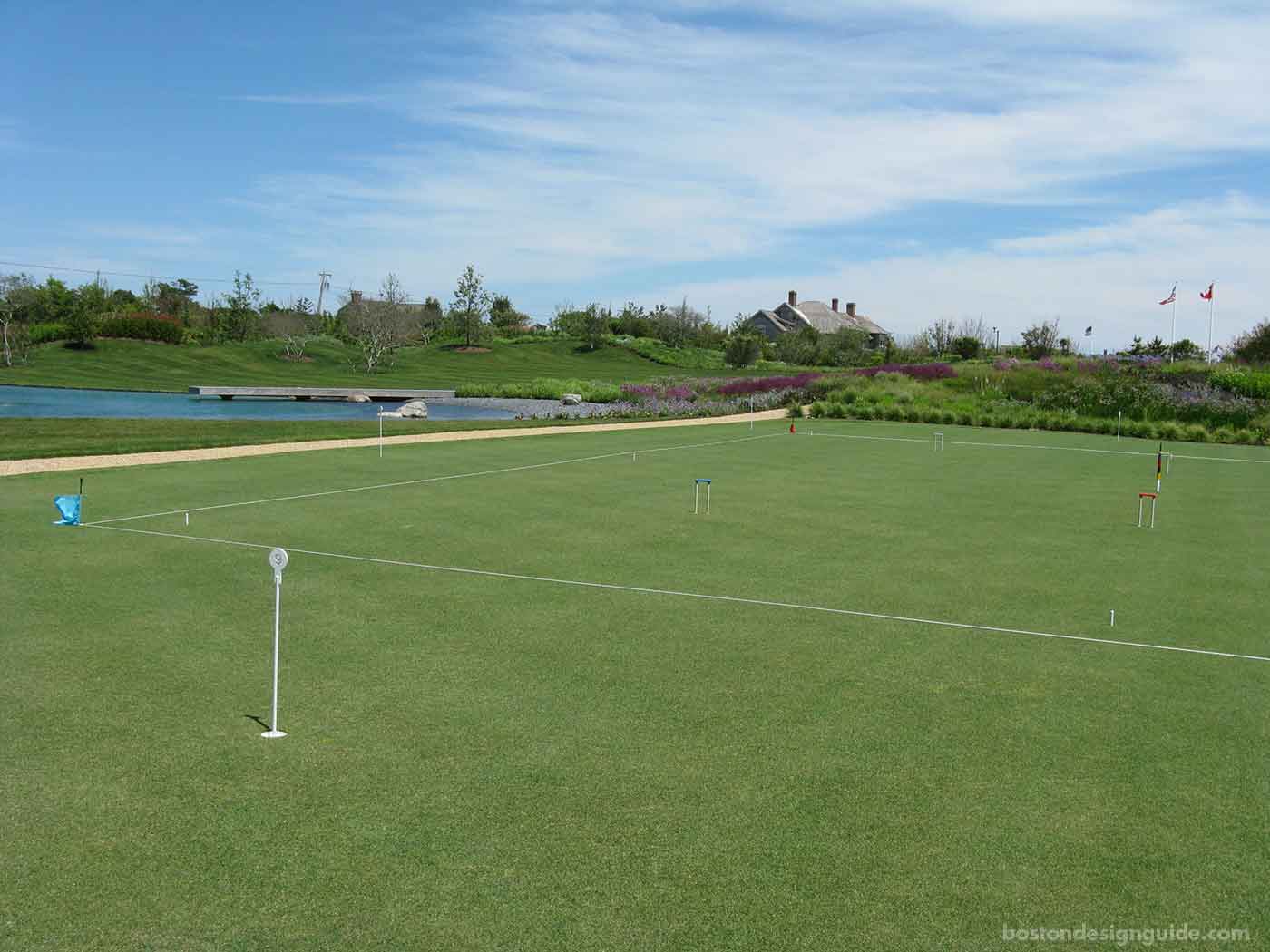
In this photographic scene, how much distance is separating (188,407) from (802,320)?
219 feet

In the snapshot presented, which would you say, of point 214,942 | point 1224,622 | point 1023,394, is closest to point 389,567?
point 214,942

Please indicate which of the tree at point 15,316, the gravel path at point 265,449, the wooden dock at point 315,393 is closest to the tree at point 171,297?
the tree at point 15,316

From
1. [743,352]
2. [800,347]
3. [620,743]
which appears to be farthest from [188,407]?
[800,347]

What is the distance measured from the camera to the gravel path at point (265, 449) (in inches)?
715

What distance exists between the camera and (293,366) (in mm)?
66938

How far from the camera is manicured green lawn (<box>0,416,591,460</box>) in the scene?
2064 centimetres

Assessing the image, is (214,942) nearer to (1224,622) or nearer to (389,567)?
(389,567)

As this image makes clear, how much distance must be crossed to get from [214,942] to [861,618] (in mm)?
6162

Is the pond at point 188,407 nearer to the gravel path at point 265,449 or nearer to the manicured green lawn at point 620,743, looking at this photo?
the gravel path at point 265,449

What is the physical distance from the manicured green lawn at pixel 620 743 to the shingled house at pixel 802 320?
282 feet

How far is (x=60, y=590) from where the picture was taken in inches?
367

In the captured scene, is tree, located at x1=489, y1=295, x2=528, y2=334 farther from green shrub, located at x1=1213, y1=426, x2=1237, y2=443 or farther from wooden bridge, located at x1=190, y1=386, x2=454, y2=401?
green shrub, located at x1=1213, y1=426, x2=1237, y2=443

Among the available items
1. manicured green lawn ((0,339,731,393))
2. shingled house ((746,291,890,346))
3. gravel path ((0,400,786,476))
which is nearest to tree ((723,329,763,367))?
manicured green lawn ((0,339,731,393))

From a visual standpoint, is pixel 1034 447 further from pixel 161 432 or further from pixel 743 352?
pixel 743 352
